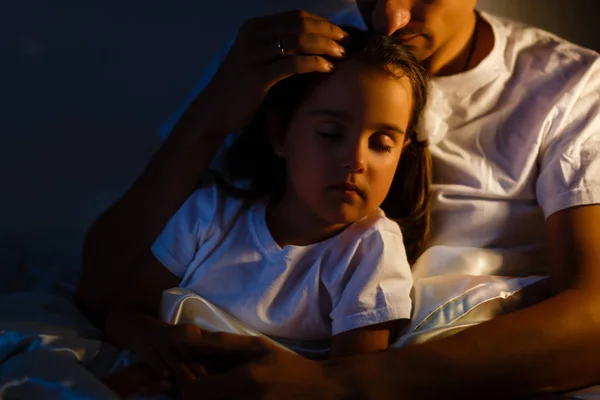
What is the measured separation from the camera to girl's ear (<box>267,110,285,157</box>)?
3.67 ft

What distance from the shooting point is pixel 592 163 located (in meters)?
1.06

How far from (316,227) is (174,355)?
28 cm

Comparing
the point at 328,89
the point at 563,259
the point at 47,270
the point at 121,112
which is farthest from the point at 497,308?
the point at 121,112

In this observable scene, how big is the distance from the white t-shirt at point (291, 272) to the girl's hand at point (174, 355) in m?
0.09

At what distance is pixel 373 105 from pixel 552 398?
420 mm

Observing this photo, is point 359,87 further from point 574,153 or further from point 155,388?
point 155,388

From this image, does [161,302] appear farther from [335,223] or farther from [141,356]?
[335,223]

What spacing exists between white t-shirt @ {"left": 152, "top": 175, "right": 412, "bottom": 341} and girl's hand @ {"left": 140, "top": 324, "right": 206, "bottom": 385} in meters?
0.09

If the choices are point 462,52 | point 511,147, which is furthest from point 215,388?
point 462,52

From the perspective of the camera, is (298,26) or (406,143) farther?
(406,143)

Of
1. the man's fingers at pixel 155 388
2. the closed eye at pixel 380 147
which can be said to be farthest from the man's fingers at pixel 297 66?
the man's fingers at pixel 155 388

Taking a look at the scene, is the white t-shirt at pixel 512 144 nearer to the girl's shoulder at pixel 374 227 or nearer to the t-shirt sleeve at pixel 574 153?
the t-shirt sleeve at pixel 574 153

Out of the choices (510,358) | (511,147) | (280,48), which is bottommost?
(510,358)

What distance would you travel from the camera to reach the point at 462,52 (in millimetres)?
1235
